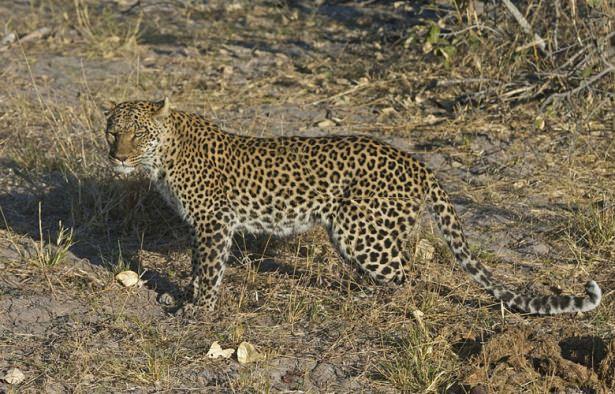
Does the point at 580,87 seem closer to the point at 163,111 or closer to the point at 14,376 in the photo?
the point at 163,111

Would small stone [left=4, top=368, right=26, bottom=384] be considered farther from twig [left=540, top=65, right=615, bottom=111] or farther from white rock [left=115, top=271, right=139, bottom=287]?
twig [left=540, top=65, right=615, bottom=111]

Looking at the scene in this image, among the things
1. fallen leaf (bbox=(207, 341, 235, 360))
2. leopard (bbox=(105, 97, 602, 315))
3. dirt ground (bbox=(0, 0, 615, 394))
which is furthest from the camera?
leopard (bbox=(105, 97, 602, 315))

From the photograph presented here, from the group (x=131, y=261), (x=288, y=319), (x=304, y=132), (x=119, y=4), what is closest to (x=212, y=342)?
(x=288, y=319)

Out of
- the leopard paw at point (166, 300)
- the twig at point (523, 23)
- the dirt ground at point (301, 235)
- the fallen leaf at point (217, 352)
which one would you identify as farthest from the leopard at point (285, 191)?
the twig at point (523, 23)

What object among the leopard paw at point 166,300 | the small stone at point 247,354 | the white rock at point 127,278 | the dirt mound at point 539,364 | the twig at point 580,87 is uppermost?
the twig at point 580,87

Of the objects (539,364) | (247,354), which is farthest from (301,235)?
(539,364)

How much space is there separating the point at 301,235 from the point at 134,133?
169cm

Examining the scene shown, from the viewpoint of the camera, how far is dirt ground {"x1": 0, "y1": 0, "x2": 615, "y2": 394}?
6355 mm

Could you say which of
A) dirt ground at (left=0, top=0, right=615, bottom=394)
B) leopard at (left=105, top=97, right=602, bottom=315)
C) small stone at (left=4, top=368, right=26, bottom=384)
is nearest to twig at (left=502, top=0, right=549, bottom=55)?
dirt ground at (left=0, top=0, right=615, bottom=394)

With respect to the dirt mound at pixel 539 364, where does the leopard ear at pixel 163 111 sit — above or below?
above

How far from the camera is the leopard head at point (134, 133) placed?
718 centimetres

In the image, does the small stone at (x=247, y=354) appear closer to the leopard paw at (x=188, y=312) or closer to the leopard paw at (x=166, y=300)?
the leopard paw at (x=188, y=312)

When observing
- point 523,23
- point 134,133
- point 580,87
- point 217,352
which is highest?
point 134,133

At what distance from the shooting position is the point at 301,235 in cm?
820
